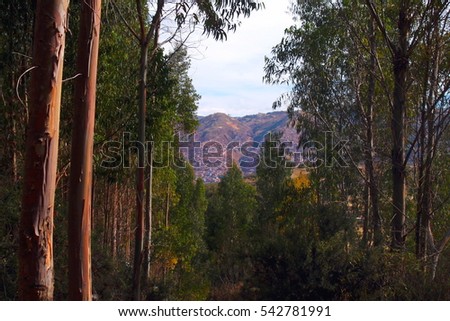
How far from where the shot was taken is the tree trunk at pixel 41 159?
3.74 meters

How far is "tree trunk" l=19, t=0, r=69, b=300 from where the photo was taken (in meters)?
3.74

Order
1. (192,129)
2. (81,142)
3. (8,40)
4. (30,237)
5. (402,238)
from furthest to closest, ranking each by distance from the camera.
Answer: (192,129) → (8,40) → (402,238) → (81,142) → (30,237)

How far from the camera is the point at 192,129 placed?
20.6 meters

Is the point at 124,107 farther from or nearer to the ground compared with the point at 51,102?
farther from the ground

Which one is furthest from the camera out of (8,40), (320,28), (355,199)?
(355,199)

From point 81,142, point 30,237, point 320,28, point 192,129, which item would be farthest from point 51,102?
point 192,129

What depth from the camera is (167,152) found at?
55.8 ft

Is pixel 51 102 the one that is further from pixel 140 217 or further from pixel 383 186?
pixel 383 186

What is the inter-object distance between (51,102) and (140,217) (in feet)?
19.0

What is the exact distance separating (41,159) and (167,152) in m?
13.3

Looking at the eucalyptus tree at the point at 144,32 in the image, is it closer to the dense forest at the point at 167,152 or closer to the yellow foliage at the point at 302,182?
the dense forest at the point at 167,152

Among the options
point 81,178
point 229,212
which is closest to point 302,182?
point 229,212

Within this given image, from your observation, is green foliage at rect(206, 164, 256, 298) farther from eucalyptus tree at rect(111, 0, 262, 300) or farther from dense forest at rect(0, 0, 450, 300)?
eucalyptus tree at rect(111, 0, 262, 300)

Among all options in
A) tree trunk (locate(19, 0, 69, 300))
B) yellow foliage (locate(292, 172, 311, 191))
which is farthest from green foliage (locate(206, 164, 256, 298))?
tree trunk (locate(19, 0, 69, 300))
